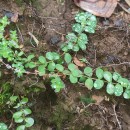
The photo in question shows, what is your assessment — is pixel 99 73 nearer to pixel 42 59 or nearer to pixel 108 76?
pixel 108 76

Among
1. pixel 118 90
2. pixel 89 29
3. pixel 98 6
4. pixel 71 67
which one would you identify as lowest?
pixel 118 90

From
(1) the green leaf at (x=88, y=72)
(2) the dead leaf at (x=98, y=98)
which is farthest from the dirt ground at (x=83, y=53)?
(1) the green leaf at (x=88, y=72)

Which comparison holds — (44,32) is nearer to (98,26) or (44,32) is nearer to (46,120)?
(98,26)

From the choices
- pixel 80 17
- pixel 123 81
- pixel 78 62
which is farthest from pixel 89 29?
pixel 123 81

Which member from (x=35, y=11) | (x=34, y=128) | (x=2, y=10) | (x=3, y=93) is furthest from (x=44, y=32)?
(x=34, y=128)

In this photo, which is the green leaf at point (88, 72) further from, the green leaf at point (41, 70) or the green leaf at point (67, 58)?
the green leaf at point (41, 70)

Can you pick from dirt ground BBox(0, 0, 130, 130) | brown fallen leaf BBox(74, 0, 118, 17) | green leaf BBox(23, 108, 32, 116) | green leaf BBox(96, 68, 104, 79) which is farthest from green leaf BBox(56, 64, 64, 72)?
brown fallen leaf BBox(74, 0, 118, 17)
